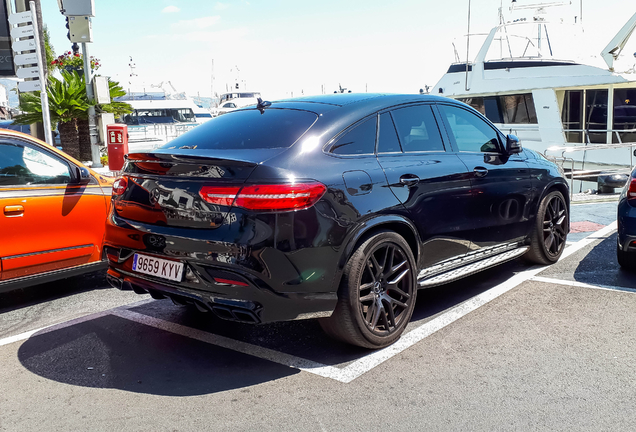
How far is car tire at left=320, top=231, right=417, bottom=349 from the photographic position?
3.79 metres

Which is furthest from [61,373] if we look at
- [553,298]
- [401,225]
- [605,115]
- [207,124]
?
[605,115]

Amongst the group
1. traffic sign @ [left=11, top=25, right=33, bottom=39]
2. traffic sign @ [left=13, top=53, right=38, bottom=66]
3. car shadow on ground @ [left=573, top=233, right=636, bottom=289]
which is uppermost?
traffic sign @ [left=11, top=25, right=33, bottom=39]

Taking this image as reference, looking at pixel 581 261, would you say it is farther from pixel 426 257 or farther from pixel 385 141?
pixel 385 141

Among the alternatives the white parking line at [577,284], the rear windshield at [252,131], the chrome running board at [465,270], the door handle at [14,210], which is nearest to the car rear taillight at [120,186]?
the rear windshield at [252,131]

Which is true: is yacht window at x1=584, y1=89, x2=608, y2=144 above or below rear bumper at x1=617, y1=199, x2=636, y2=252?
above

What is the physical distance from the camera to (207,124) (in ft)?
15.1

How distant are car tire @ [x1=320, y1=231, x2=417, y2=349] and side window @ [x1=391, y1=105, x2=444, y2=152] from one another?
2.62 ft

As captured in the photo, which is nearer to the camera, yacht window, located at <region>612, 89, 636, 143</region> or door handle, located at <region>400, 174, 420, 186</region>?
door handle, located at <region>400, 174, 420, 186</region>

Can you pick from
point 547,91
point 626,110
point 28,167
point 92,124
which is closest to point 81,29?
point 92,124

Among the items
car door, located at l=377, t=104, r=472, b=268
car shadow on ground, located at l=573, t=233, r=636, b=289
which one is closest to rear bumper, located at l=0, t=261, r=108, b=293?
car door, located at l=377, t=104, r=472, b=268

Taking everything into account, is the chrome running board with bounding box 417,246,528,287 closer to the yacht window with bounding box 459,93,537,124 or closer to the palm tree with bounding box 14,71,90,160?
the palm tree with bounding box 14,71,90,160

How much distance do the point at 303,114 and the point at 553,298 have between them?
2.62 meters

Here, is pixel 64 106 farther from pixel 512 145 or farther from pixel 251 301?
pixel 251 301

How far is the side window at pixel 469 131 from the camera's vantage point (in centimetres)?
501
